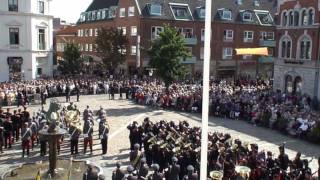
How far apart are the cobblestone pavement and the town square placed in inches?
3.1

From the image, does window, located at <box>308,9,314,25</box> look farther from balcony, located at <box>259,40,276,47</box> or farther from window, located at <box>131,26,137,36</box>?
window, located at <box>131,26,137,36</box>

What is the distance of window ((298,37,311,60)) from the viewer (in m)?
38.3

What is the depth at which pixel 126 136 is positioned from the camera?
83.3 feet

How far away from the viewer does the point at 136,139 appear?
69.0ft

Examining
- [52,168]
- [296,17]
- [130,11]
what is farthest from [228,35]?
[52,168]

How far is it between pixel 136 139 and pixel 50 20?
32.0 meters

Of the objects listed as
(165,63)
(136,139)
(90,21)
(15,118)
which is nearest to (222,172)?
(136,139)

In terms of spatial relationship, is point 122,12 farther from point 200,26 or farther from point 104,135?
point 104,135

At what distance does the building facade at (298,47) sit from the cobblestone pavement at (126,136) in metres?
11.3

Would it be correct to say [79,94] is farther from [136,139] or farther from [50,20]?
[136,139]

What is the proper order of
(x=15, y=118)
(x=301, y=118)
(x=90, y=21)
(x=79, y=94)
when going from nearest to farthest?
(x=15, y=118)
(x=301, y=118)
(x=79, y=94)
(x=90, y=21)

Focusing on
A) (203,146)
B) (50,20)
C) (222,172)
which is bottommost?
(222,172)

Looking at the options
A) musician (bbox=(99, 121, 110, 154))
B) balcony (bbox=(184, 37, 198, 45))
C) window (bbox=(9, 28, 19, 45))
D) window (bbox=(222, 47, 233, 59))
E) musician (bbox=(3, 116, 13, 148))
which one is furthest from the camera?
window (bbox=(222, 47, 233, 59))

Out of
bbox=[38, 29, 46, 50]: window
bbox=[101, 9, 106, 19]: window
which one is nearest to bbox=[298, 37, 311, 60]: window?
bbox=[38, 29, 46, 50]: window
